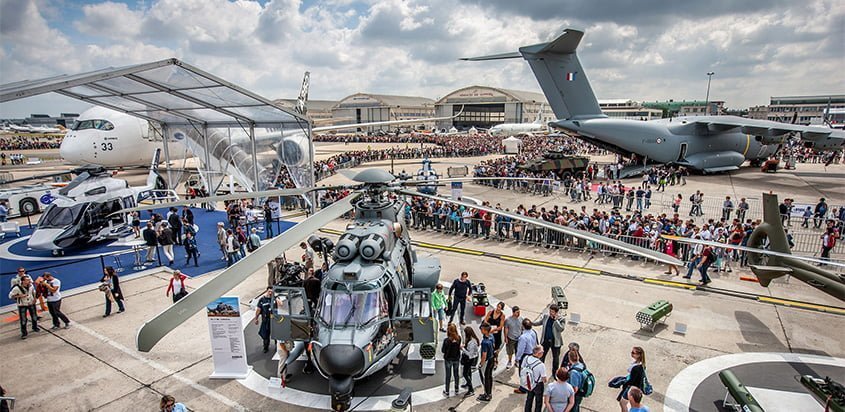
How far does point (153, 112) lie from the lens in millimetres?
23172

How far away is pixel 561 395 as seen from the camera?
639cm

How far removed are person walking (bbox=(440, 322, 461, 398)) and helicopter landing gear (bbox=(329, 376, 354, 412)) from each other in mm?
1848

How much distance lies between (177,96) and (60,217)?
6396 mm

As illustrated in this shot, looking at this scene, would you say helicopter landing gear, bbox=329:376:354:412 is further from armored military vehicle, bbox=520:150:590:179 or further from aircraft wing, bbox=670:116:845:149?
aircraft wing, bbox=670:116:845:149

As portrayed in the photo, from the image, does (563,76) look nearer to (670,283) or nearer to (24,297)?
(670,283)

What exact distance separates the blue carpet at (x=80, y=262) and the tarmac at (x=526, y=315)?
1210mm

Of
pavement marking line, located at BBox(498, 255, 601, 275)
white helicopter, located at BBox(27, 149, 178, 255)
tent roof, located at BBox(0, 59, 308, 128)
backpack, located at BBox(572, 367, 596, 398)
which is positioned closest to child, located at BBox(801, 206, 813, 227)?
pavement marking line, located at BBox(498, 255, 601, 275)

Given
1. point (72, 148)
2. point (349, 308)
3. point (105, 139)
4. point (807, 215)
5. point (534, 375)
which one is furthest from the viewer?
point (105, 139)

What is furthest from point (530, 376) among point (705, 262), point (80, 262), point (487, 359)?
point (80, 262)

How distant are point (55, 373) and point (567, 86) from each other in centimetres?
3039

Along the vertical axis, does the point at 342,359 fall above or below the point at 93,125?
below

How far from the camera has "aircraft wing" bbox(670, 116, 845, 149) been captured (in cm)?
2978

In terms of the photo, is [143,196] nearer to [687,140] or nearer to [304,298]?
[304,298]

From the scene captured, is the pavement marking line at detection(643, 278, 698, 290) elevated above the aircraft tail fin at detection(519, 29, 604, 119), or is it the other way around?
the aircraft tail fin at detection(519, 29, 604, 119)
